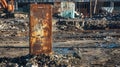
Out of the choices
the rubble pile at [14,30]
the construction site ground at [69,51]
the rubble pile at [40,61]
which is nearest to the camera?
the rubble pile at [40,61]

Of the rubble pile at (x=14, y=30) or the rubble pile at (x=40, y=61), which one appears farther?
the rubble pile at (x=14, y=30)

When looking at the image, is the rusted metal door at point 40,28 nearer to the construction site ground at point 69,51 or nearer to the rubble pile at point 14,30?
the construction site ground at point 69,51

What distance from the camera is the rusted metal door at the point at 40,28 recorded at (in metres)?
12.8

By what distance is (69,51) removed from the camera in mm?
16188

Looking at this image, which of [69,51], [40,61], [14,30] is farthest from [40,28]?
[14,30]

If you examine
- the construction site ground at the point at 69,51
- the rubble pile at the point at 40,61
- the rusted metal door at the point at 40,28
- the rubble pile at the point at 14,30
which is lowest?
the rubble pile at the point at 14,30

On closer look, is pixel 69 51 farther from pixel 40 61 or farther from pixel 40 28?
pixel 40 61

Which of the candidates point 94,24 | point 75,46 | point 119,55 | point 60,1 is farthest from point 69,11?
point 119,55

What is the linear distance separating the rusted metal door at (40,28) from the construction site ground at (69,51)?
329 mm

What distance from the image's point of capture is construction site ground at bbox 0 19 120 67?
42.4 ft

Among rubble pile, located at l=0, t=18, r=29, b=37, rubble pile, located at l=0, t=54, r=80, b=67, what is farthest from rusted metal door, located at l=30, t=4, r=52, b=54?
rubble pile, located at l=0, t=18, r=29, b=37

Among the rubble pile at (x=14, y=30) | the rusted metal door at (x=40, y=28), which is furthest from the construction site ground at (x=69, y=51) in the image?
the rusted metal door at (x=40, y=28)

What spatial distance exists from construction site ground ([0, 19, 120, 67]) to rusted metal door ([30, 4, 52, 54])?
329 millimetres

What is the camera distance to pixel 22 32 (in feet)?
77.7
